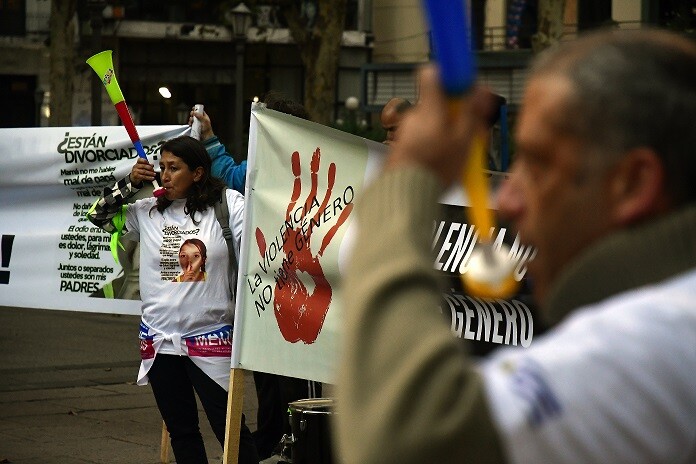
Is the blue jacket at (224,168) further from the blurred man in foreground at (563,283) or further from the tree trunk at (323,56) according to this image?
the tree trunk at (323,56)

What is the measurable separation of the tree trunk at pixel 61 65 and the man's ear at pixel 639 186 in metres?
27.0

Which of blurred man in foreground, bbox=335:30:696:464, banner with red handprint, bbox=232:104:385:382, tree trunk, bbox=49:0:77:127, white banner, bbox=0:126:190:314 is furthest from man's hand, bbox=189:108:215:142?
tree trunk, bbox=49:0:77:127

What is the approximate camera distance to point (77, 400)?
9.12 meters

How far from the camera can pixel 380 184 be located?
136cm

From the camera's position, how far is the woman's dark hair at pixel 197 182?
244 inches

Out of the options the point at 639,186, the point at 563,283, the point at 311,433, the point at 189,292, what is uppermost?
the point at 639,186

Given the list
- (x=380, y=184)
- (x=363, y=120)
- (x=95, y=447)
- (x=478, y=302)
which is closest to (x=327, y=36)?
(x=363, y=120)

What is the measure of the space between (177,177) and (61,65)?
909 inches

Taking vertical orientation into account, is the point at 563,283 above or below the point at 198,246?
above

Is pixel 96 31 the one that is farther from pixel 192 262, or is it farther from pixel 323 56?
pixel 192 262

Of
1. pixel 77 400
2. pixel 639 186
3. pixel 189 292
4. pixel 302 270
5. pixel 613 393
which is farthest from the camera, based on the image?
pixel 77 400

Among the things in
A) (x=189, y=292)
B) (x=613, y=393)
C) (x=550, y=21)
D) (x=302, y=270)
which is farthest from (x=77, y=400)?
(x=550, y=21)

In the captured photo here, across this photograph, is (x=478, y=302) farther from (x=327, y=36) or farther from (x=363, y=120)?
(x=363, y=120)

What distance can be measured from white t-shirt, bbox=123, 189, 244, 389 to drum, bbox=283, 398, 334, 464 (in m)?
0.44
